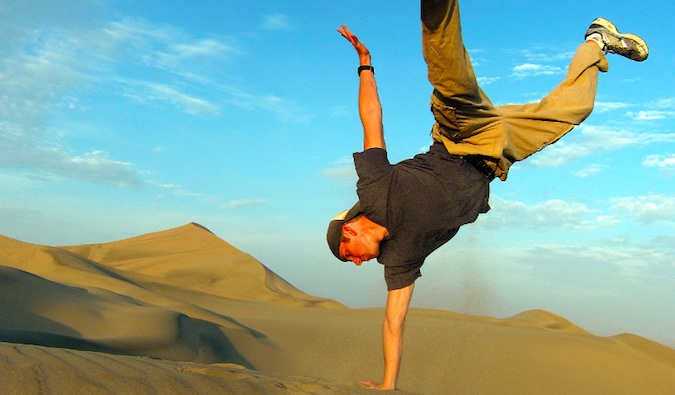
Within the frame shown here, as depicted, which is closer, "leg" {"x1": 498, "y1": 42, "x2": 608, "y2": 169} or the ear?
the ear

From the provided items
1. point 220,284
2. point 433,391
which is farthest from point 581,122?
point 220,284

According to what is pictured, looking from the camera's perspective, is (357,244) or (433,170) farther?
(433,170)

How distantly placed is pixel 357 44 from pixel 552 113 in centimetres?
139

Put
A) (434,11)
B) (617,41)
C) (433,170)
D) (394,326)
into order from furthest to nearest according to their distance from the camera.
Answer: (617,41)
(394,326)
(433,170)
(434,11)

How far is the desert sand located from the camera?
3.29m

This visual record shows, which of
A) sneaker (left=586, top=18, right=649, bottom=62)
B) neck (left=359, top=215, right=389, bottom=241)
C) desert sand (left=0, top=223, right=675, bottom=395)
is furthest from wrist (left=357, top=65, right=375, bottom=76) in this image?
sneaker (left=586, top=18, right=649, bottom=62)

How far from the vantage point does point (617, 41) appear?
207 inches

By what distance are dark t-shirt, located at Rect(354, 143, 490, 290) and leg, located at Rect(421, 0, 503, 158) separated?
0.51 feet

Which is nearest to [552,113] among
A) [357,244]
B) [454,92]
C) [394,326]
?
[454,92]

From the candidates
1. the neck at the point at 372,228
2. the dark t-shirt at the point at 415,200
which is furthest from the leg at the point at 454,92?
the neck at the point at 372,228

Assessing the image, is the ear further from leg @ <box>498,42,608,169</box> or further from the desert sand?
leg @ <box>498,42,608,169</box>

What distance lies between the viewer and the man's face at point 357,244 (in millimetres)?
4020

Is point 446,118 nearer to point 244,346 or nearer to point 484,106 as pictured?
point 484,106

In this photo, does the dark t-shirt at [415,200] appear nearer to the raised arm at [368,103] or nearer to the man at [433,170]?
the man at [433,170]
